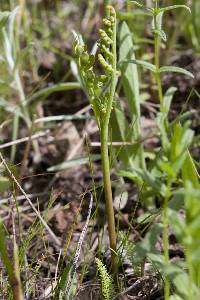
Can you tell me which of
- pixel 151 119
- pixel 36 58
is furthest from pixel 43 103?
pixel 151 119

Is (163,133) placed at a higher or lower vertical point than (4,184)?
higher

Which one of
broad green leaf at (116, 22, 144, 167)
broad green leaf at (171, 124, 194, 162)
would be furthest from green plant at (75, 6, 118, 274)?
broad green leaf at (116, 22, 144, 167)

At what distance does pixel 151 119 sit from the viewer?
2.41 meters

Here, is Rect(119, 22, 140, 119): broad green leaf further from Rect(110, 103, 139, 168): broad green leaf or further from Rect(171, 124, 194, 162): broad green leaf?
Rect(171, 124, 194, 162): broad green leaf

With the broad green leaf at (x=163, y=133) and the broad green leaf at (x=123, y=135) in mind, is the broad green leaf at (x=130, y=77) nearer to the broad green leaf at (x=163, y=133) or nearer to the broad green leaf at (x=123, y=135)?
the broad green leaf at (x=123, y=135)

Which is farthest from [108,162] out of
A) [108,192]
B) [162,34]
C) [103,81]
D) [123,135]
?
[123,135]

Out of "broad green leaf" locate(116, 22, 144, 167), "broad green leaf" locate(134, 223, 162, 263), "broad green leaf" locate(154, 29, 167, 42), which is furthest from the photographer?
"broad green leaf" locate(116, 22, 144, 167)

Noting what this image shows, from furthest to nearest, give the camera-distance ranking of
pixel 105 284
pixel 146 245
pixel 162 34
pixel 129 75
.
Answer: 1. pixel 129 75
2. pixel 162 34
3. pixel 105 284
4. pixel 146 245

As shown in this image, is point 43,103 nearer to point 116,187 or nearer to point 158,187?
point 116,187

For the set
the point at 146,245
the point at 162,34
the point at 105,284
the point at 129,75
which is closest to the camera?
the point at 146,245

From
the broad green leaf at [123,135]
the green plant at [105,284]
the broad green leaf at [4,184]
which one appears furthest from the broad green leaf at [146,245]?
the broad green leaf at [123,135]

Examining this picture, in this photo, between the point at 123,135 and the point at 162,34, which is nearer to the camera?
the point at 162,34

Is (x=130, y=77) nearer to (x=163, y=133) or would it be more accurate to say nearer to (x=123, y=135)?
(x=123, y=135)

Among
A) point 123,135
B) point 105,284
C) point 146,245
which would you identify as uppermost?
point 146,245
